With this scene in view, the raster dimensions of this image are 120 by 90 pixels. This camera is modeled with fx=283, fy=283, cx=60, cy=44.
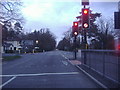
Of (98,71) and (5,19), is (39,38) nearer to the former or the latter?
(5,19)

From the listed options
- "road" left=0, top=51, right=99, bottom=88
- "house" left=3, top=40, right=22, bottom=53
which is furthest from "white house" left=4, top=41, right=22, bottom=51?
"road" left=0, top=51, right=99, bottom=88

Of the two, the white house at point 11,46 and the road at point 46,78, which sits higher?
the white house at point 11,46

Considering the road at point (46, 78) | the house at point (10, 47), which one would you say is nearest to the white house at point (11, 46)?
the house at point (10, 47)

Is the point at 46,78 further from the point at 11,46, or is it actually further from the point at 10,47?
the point at 11,46

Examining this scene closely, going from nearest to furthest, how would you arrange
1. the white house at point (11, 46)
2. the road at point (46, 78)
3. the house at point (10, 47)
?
the road at point (46, 78) → the house at point (10, 47) → the white house at point (11, 46)

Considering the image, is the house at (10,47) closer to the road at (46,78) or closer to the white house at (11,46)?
the white house at (11,46)

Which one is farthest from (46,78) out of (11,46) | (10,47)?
(11,46)

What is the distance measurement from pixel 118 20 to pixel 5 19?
34146mm

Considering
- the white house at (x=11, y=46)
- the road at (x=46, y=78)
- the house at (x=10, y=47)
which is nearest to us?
the road at (x=46, y=78)

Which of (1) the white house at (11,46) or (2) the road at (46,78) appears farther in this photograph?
(1) the white house at (11,46)

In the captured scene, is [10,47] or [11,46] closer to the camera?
[10,47]

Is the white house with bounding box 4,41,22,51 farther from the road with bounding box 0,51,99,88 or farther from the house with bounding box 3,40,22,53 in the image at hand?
the road with bounding box 0,51,99,88

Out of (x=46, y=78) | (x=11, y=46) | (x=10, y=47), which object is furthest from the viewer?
(x=11, y=46)

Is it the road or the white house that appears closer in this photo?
the road
